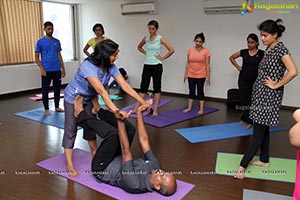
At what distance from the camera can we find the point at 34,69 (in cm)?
603

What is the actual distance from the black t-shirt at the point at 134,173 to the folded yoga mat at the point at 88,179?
5 centimetres

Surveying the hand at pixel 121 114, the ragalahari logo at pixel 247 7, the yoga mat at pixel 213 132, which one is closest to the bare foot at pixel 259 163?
the yoga mat at pixel 213 132

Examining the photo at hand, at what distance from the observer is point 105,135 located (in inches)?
89.2

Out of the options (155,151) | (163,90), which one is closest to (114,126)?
(155,151)

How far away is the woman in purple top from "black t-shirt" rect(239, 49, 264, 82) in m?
1.73

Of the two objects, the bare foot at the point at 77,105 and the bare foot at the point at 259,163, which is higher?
the bare foot at the point at 77,105

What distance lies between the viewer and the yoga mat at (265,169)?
2.55 meters

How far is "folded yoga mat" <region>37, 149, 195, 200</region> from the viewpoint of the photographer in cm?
222

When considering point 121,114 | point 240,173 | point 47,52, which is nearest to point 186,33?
point 47,52

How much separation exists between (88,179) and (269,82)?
1.74 meters

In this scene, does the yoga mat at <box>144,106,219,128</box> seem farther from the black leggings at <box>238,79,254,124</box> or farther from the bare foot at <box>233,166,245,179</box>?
the bare foot at <box>233,166,245,179</box>

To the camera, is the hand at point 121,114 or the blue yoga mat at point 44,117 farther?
Answer: the blue yoga mat at point 44,117

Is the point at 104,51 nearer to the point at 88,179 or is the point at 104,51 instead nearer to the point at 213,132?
the point at 88,179

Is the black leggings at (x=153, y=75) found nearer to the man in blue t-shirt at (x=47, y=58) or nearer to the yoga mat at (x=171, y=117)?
the yoga mat at (x=171, y=117)
